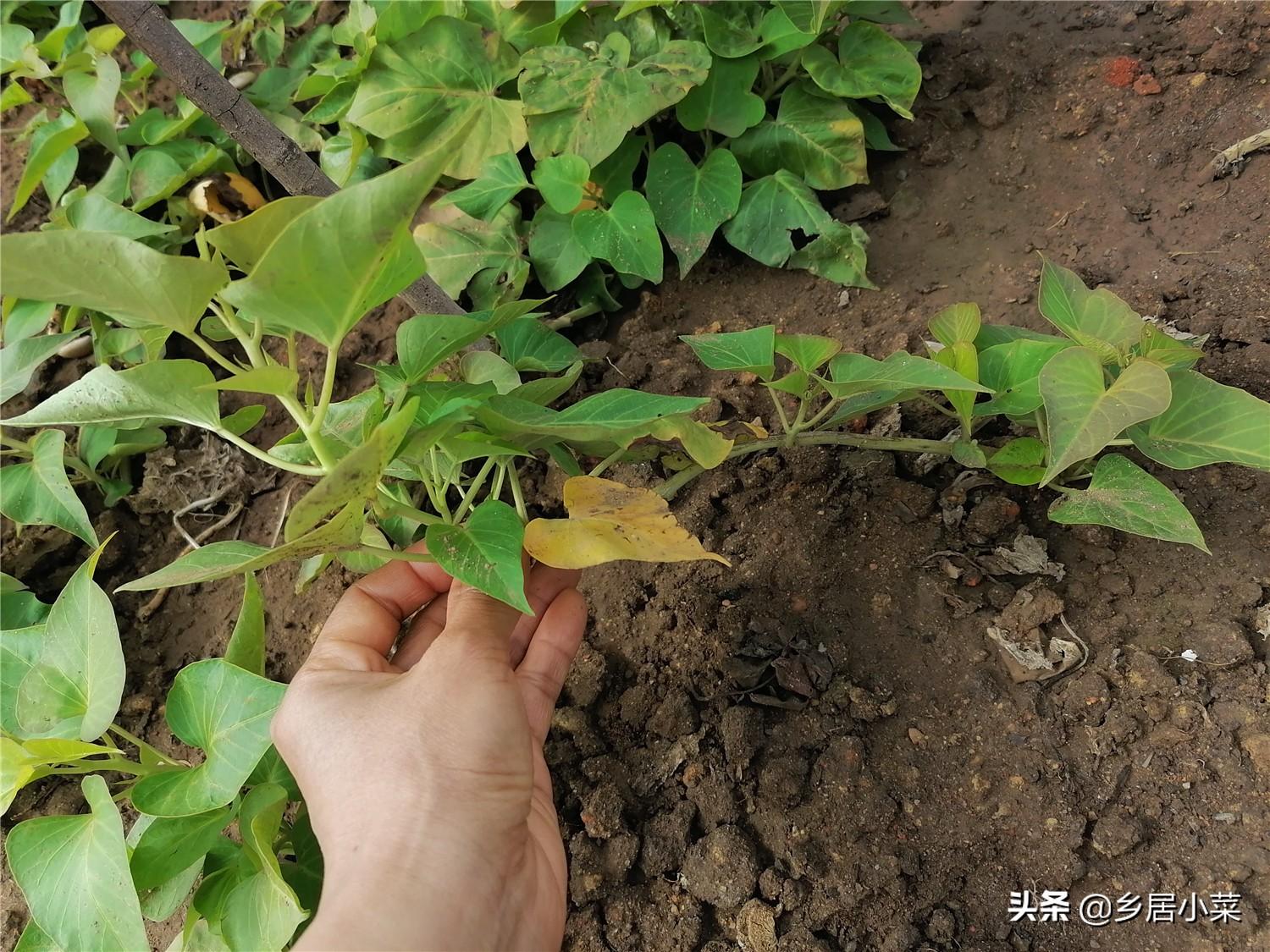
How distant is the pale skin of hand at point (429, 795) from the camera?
914 mm

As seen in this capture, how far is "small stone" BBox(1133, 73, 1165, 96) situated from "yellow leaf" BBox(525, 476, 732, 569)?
5.05 ft

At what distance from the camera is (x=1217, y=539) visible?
1.33m

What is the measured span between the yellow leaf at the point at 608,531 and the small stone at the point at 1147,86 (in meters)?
1.54

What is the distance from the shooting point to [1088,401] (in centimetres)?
110

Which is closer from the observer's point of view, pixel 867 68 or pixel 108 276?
pixel 108 276

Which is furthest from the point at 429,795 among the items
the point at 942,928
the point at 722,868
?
the point at 942,928

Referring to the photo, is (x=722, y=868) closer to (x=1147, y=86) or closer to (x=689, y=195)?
(x=689, y=195)

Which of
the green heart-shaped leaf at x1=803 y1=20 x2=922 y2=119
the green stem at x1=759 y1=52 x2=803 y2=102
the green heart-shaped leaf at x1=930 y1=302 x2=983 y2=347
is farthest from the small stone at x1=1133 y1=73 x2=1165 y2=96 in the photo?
the green heart-shaped leaf at x1=930 y1=302 x2=983 y2=347

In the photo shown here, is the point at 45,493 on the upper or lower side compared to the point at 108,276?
lower

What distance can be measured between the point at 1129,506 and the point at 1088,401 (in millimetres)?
173

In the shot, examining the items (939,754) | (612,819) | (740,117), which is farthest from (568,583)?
(740,117)

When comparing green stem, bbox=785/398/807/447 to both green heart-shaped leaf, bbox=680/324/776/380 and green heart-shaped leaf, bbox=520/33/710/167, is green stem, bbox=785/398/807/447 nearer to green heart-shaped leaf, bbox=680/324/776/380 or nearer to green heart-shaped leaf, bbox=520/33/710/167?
green heart-shaped leaf, bbox=680/324/776/380

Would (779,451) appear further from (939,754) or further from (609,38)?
(609,38)

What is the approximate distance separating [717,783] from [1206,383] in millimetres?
908
